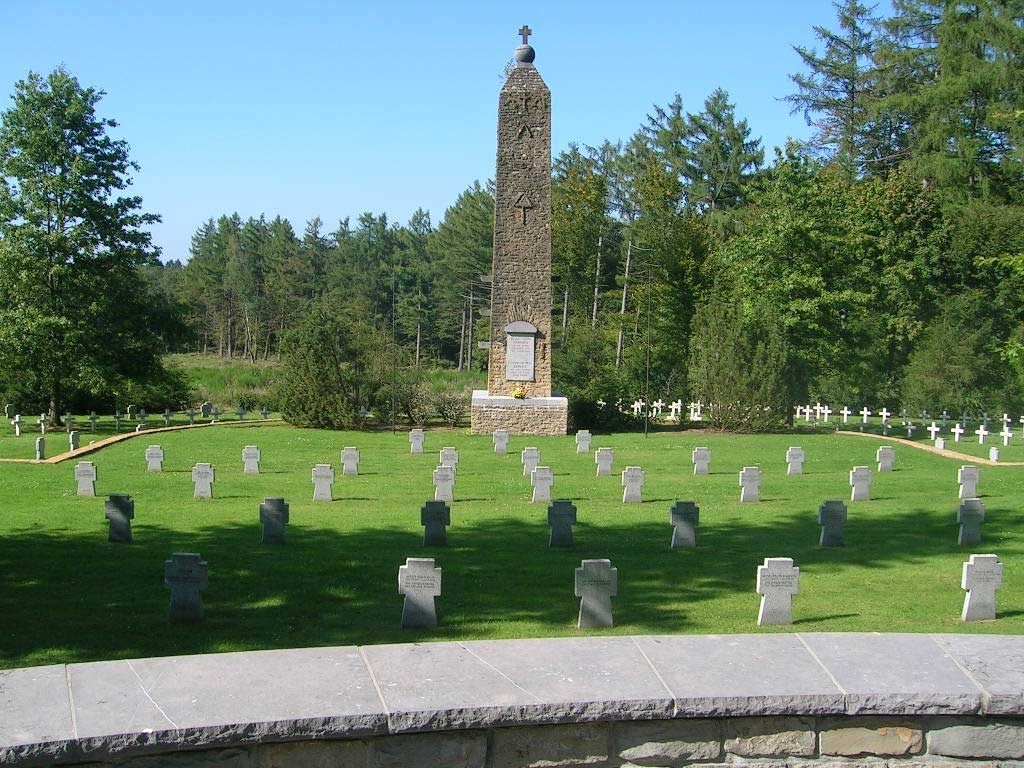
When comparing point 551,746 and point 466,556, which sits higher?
point 551,746

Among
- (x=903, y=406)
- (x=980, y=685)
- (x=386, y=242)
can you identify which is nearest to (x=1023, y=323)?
(x=903, y=406)

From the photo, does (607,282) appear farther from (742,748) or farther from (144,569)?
(742,748)

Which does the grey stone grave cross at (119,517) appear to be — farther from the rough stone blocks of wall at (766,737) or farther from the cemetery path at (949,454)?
the cemetery path at (949,454)

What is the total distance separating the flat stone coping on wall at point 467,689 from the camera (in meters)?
3.52

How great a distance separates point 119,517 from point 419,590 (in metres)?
5.83

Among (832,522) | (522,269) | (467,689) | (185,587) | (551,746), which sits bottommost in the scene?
(185,587)

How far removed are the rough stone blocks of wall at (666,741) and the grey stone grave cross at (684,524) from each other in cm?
875

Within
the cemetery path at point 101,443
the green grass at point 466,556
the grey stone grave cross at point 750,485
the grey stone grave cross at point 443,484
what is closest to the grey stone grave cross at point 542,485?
the green grass at point 466,556

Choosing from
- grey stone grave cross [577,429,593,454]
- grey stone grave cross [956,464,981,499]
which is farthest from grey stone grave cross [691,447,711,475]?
grey stone grave cross [956,464,981,499]

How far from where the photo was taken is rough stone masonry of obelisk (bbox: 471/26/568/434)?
105ft

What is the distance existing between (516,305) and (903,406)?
Result: 1645 cm

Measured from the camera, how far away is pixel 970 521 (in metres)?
13.1

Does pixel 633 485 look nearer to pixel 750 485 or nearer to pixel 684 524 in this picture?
pixel 750 485

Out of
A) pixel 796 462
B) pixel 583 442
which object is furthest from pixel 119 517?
pixel 583 442
